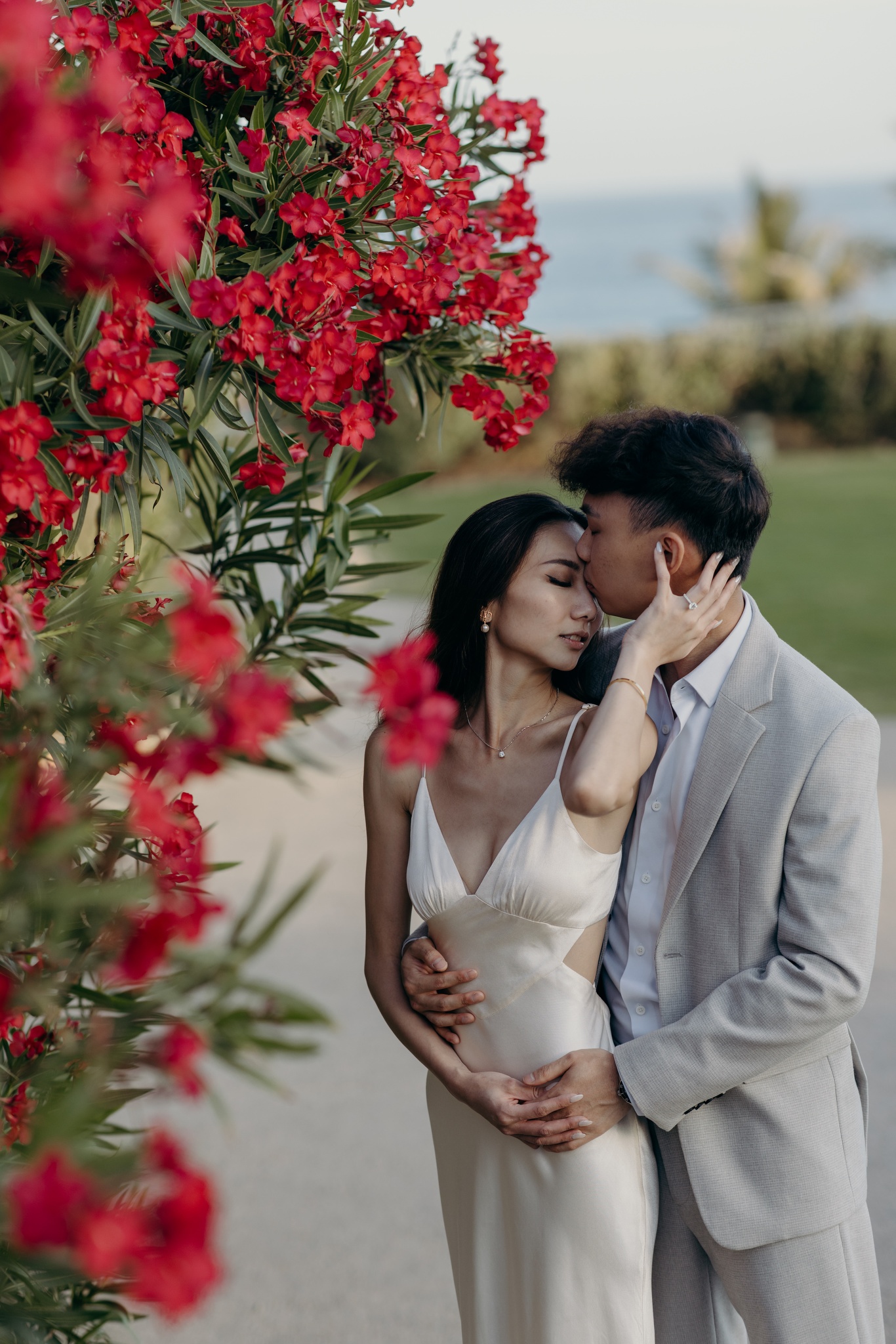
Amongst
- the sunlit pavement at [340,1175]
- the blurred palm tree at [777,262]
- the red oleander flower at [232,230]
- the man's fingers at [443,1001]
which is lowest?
the sunlit pavement at [340,1175]

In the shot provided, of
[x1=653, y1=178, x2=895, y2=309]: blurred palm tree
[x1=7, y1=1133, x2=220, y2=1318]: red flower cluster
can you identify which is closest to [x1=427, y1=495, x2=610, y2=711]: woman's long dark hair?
[x1=7, y1=1133, x2=220, y2=1318]: red flower cluster

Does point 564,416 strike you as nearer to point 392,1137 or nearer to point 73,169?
A: point 392,1137

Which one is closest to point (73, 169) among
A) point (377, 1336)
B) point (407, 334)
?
point (407, 334)

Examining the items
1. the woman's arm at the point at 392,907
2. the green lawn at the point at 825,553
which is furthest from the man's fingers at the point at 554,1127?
the green lawn at the point at 825,553

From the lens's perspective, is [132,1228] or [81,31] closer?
[132,1228]

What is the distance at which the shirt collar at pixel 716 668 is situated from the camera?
1990 millimetres

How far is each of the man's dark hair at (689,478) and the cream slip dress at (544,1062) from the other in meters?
0.41

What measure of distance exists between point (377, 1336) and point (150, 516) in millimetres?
2129

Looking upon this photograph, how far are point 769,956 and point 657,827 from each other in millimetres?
283

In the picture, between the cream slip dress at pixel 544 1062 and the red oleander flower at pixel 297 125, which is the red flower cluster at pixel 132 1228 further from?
the cream slip dress at pixel 544 1062

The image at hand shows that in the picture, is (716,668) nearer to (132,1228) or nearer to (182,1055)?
(182,1055)

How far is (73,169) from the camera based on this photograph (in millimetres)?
1237

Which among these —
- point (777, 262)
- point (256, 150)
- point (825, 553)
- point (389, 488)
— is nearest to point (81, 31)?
point (256, 150)

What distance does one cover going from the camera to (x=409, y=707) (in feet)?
3.00
